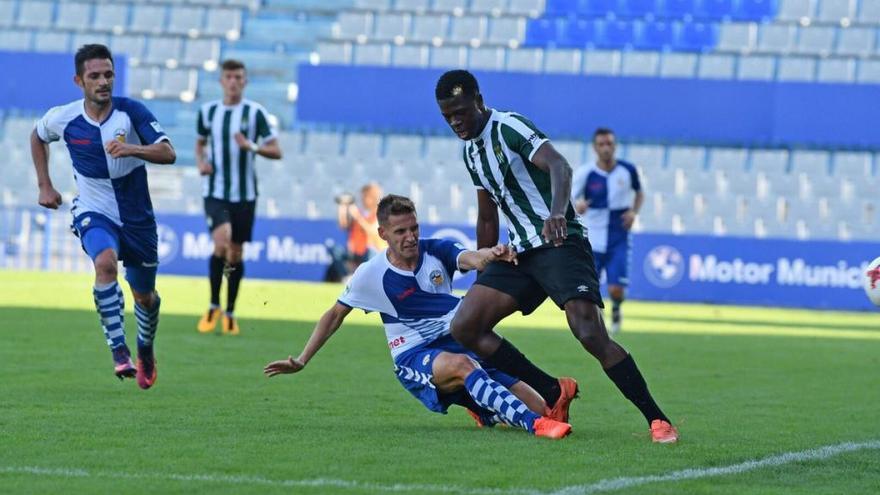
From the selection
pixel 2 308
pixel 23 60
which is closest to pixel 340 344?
pixel 2 308

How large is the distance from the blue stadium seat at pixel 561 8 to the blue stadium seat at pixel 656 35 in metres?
1.55

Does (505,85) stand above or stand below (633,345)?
above

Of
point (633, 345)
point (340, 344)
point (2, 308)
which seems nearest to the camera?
point (340, 344)

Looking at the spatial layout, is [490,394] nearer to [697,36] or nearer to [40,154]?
[40,154]

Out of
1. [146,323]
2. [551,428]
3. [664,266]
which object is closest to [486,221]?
[551,428]

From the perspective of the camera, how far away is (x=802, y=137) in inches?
1142

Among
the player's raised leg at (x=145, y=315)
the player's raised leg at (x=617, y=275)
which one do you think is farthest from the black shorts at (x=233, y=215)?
the player's raised leg at (x=145, y=315)

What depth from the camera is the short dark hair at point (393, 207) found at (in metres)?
7.45

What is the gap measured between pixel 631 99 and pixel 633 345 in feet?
48.4

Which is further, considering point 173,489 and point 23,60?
point 23,60

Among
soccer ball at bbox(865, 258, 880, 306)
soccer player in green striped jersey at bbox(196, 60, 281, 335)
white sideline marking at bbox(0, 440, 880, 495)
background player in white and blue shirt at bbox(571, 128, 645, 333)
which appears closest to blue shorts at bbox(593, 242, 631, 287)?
background player in white and blue shirt at bbox(571, 128, 645, 333)

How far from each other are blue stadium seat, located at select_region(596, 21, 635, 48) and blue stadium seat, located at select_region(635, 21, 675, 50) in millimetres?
174

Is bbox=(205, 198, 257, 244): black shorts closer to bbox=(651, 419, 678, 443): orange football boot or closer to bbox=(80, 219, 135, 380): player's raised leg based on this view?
bbox=(80, 219, 135, 380): player's raised leg

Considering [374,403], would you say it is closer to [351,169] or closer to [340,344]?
[340,344]
